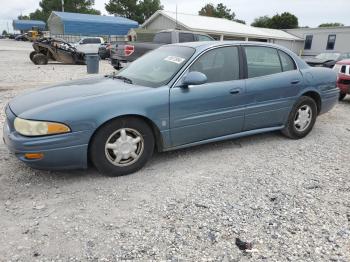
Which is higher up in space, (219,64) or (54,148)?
(219,64)

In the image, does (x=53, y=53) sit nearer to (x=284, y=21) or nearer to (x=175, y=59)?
(x=175, y=59)

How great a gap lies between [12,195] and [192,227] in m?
1.82

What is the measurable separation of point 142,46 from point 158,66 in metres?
8.25

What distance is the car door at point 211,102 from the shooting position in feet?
12.7

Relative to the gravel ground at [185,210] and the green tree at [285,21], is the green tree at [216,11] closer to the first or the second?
the green tree at [285,21]

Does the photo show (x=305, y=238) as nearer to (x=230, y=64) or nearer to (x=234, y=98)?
(x=234, y=98)

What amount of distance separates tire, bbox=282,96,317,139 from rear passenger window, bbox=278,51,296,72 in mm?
497

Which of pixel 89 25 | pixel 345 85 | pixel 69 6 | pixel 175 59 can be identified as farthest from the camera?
pixel 69 6

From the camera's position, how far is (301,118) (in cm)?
511

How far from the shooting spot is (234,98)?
4250mm

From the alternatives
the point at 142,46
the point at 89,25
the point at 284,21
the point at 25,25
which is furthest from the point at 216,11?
the point at 142,46

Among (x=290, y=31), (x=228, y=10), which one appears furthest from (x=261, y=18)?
(x=290, y=31)

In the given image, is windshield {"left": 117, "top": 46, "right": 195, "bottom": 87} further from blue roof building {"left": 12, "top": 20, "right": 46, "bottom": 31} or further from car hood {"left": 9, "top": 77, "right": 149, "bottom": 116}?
blue roof building {"left": 12, "top": 20, "right": 46, "bottom": 31}

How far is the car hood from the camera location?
136 inches
